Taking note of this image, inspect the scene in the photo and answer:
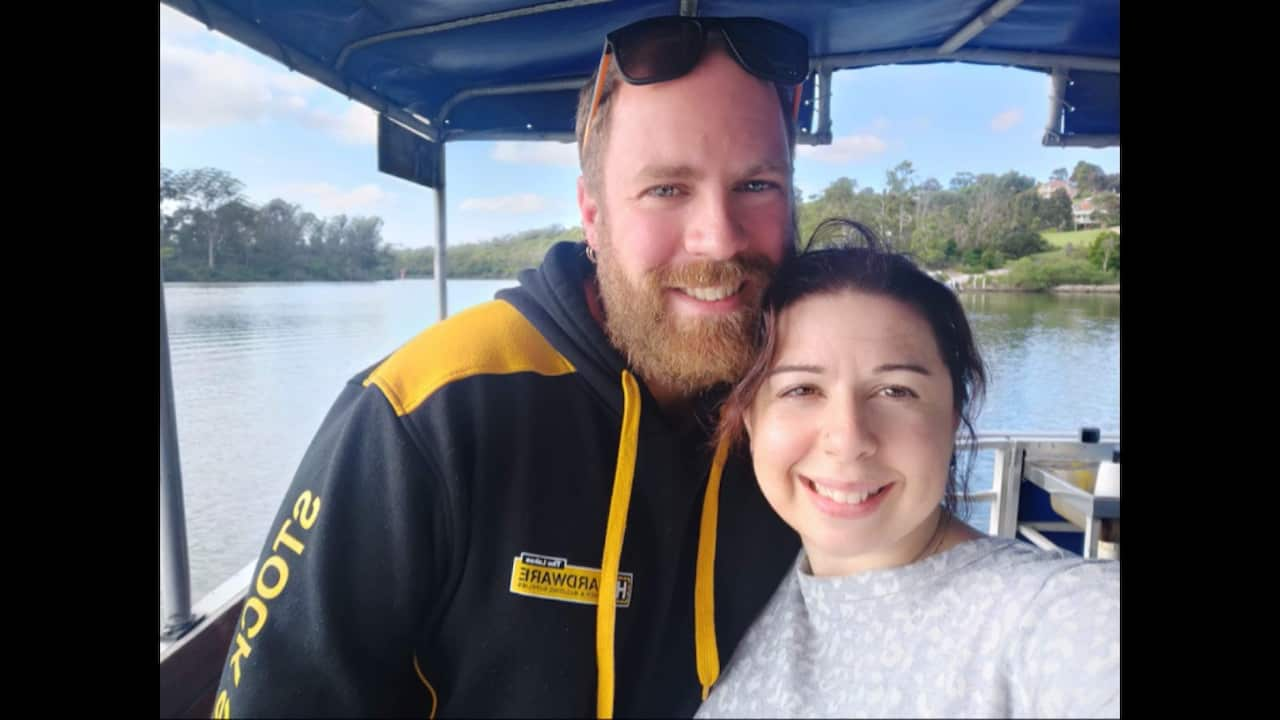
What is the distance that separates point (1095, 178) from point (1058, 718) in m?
0.56

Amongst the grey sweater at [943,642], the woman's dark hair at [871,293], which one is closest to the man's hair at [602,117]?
the woman's dark hair at [871,293]

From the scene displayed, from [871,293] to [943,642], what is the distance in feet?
1.07

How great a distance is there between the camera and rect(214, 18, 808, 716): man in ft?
1.98

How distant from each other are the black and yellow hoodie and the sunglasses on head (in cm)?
30

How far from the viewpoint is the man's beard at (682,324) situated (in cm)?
59

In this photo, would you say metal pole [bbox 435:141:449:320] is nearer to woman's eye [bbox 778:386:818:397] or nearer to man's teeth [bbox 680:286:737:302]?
man's teeth [bbox 680:286:737:302]

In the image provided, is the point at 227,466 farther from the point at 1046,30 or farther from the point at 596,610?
the point at 1046,30

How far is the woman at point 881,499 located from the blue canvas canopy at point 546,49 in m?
0.26

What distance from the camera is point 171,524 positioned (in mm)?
716

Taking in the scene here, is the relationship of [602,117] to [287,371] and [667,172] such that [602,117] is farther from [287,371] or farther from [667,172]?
[287,371]

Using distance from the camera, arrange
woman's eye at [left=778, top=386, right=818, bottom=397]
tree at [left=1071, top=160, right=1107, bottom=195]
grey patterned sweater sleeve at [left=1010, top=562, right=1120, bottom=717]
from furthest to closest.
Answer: tree at [left=1071, top=160, right=1107, bottom=195], woman's eye at [left=778, top=386, right=818, bottom=397], grey patterned sweater sleeve at [left=1010, top=562, right=1120, bottom=717]

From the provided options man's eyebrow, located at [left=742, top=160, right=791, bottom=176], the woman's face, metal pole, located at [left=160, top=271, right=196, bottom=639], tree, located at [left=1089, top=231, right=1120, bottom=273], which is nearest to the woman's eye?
the woman's face
